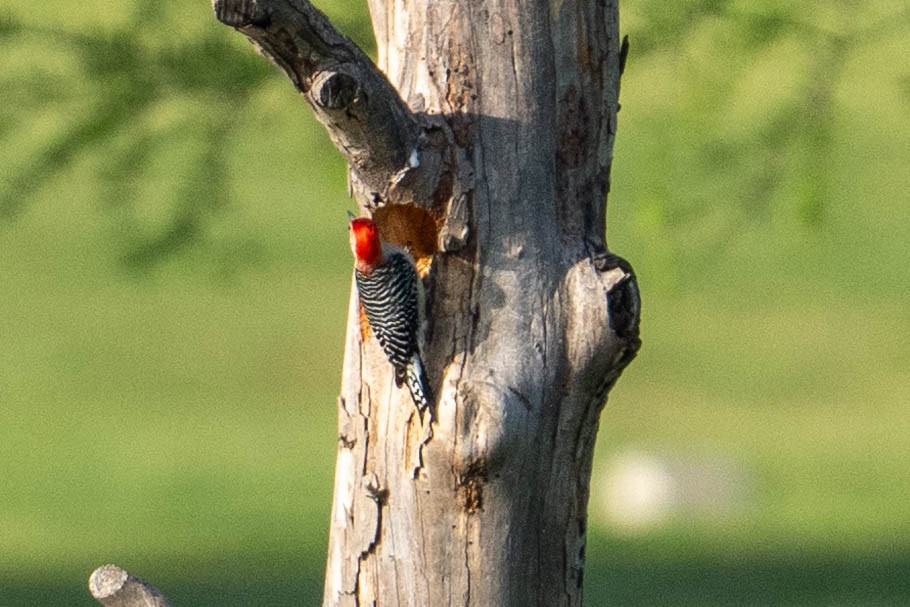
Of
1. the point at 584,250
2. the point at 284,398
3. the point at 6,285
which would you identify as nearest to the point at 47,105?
the point at 584,250

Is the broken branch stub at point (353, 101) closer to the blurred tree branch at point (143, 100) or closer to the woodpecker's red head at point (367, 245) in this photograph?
the woodpecker's red head at point (367, 245)

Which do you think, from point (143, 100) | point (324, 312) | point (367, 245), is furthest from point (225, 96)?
point (324, 312)

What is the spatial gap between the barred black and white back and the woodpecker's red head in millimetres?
41

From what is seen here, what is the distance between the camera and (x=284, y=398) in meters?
25.0

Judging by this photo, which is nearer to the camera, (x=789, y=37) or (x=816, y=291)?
(x=789, y=37)

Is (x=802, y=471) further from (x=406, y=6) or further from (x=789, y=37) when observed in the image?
(x=406, y=6)

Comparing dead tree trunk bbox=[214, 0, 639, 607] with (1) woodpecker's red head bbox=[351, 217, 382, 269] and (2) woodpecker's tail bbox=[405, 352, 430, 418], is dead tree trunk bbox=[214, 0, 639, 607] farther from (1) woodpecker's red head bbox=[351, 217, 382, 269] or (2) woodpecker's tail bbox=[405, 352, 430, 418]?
(1) woodpecker's red head bbox=[351, 217, 382, 269]

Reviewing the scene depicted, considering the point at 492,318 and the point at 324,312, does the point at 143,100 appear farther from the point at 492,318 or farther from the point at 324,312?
the point at 324,312

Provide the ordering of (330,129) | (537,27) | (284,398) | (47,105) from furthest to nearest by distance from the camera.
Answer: (284,398) < (47,105) < (537,27) < (330,129)

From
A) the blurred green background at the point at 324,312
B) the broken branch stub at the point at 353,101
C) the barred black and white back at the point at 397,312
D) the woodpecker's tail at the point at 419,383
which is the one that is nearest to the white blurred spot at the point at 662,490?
the blurred green background at the point at 324,312

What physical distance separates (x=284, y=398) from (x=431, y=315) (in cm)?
2009

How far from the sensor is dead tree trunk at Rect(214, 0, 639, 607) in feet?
16.0

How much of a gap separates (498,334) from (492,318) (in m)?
0.05

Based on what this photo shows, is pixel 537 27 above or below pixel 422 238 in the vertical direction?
above
